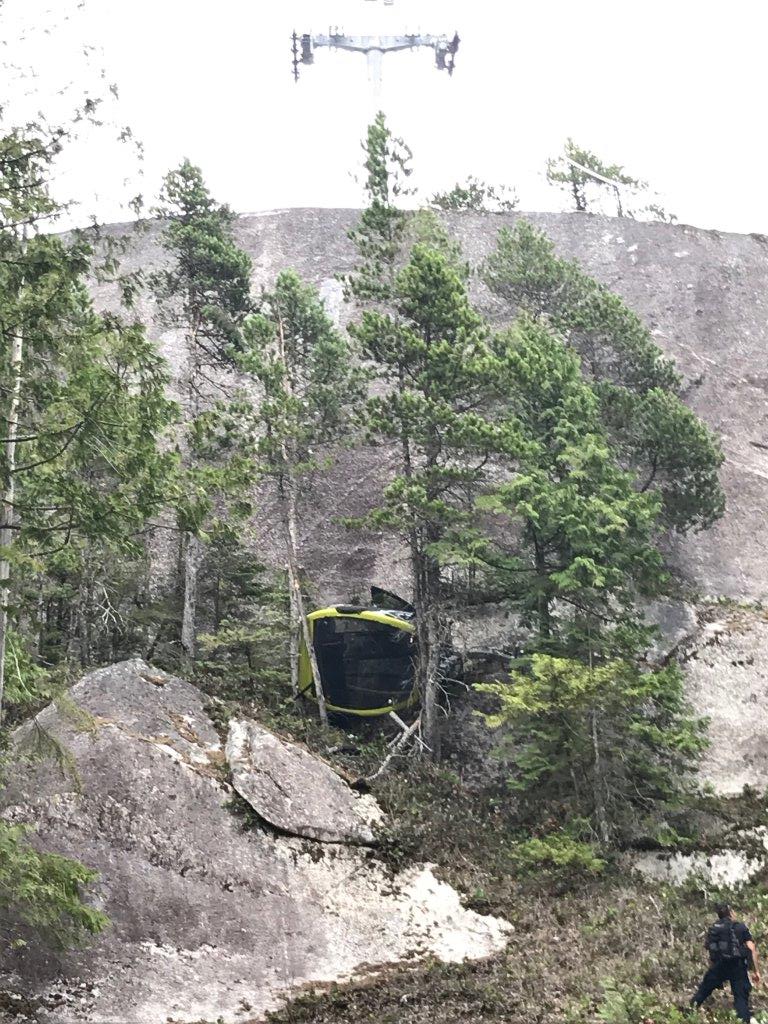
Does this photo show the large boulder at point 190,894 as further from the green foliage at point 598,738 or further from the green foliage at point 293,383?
the green foliage at point 293,383

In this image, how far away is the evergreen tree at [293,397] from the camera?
963 inches

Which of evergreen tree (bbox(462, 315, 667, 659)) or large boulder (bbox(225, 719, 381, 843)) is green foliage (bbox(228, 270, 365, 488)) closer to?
evergreen tree (bbox(462, 315, 667, 659))

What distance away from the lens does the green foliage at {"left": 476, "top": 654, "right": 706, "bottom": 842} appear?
1828 cm

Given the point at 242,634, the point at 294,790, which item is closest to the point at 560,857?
the point at 294,790

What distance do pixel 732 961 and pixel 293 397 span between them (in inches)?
666

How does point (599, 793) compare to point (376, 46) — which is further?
point (376, 46)

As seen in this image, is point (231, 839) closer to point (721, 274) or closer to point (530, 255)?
point (530, 255)

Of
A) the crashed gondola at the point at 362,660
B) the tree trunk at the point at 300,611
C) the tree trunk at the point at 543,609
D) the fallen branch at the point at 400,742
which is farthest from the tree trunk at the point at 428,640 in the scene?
the tree trunk at the point at 543,609

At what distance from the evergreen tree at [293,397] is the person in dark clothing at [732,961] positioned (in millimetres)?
12784

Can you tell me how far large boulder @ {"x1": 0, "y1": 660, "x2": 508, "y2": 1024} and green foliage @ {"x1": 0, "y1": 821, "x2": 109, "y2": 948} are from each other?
305 centimetres

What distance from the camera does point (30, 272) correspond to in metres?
10.1

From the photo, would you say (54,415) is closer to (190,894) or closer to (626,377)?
(190,894)

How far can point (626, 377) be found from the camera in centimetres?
3195

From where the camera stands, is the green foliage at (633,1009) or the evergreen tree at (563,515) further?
the evergreen tree at (563,515)
